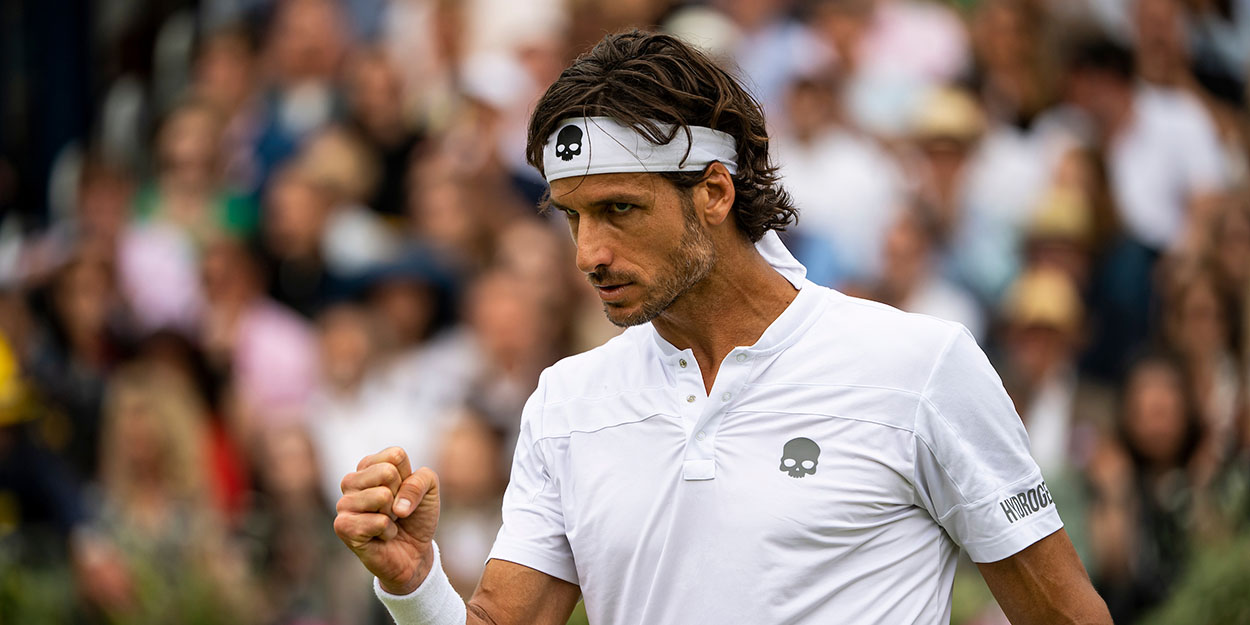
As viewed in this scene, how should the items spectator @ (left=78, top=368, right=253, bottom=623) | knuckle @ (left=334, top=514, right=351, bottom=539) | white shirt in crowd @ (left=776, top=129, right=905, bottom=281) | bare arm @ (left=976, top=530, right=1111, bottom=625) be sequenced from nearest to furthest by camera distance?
knuckle @ (left=334, top=514, right=351, bottom=539)
bare arm @ (left=976, top=530, right=1111, bottom=625)
white shirt in crowd @ (left=776, top=129, right=905, bottom=281)
spectator @ (left=78, top=368, right=253, bottom=623)

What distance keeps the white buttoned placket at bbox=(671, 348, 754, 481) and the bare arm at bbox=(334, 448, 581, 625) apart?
438 millimetres

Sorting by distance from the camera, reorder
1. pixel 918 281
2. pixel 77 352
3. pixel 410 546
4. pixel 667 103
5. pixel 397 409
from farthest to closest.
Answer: pixel 77 352, pixel 397 409, pixel 918 281, pixel 667 103, pixel 410 546

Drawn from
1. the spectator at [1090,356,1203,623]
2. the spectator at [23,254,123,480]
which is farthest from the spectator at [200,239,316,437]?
the spectator at [1090,356,1203,623]

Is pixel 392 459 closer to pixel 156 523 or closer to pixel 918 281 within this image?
pixel 918 281

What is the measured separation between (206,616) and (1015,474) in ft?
23.5

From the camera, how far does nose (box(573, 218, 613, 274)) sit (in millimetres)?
3145

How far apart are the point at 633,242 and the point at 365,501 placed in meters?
0.75

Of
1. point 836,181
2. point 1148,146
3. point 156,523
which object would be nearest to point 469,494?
point 836,181

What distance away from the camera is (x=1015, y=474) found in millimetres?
3109

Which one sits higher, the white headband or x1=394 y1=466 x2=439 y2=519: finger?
the white headband

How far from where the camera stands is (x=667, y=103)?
3.22m

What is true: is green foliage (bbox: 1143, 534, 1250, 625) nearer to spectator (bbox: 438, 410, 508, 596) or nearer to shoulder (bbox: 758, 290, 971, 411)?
spectator (bbox: 438, 410, 508, 596)

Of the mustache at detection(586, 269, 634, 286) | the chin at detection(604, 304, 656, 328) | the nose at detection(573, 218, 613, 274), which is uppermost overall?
the nose at detection(573, 218, 613, 274)

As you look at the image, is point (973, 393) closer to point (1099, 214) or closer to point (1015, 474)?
point (1015, 474)
